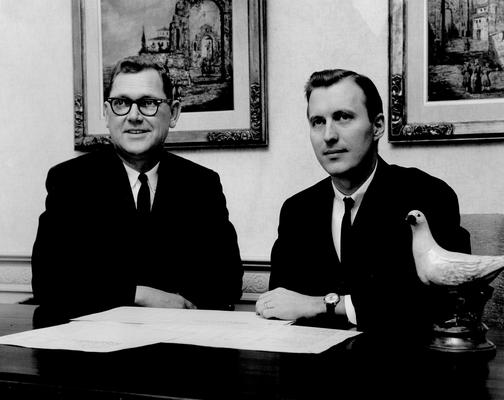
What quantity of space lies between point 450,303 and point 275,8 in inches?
83.5

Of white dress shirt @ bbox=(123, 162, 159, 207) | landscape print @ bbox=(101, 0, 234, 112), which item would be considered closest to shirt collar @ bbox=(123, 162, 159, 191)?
white dress shirt @ bbox=(123, 162, 159, 207)

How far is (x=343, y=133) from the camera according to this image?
8.11 ft

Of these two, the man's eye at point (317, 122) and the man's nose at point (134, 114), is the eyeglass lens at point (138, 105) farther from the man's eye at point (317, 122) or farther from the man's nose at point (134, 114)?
the man's eye at point (317, 122)

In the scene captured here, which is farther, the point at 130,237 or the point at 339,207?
the point at 130,237

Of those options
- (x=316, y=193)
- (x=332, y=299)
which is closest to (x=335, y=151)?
(x=316, y=193)

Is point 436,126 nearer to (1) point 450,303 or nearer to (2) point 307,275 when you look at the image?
(2) point 307,275

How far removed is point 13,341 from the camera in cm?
166

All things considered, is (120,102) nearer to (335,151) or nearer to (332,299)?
(335,151)

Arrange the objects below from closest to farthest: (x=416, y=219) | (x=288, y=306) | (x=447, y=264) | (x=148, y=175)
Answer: (x=447, y=264) → (x=416, y=219) → (x=288, y=306) → (x=148, y=175)

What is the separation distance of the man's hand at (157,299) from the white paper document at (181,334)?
401mm

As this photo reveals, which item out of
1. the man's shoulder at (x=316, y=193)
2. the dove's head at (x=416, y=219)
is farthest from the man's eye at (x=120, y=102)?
the dove's head at (x=416, y=219)

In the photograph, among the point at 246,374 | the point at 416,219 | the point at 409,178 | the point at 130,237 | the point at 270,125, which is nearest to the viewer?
the point at 246,374

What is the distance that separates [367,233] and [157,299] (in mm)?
794

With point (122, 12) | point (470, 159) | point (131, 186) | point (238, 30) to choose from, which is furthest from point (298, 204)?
point (122, 12)
